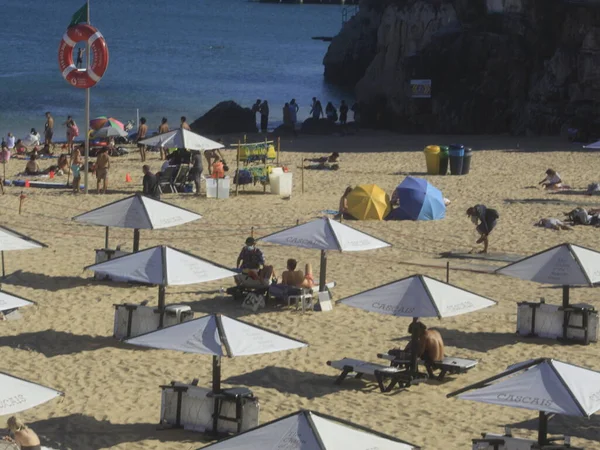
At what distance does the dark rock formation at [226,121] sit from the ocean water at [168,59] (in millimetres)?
7138

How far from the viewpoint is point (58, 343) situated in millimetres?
15688

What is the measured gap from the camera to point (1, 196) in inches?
1057

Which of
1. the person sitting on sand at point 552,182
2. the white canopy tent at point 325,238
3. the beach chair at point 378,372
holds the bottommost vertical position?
the beach chair at point 378,372

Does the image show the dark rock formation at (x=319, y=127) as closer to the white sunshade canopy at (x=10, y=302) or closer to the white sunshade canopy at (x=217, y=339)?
the white sunshade canopy at (x=10, y=302)

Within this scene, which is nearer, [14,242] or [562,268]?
[562,268]

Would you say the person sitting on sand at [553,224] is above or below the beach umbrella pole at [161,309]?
above

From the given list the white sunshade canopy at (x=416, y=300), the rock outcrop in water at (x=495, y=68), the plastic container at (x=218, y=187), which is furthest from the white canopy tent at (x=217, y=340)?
the rock outcrop in water at (x=495, y=68)

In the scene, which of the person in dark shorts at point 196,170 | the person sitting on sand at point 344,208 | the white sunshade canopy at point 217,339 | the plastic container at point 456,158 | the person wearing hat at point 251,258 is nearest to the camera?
the white sunshade canopy at point 217,339

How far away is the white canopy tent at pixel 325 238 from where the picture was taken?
17203 mm

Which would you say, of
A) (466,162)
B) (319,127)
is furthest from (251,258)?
(319,127)

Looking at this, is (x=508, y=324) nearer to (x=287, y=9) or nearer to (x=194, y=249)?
(x=194, y=249)

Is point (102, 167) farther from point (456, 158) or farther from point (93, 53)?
point (456, 158)

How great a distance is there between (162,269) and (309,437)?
638 cm

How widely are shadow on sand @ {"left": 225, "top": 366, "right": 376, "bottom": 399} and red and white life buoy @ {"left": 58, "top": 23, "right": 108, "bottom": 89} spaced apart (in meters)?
14.0
